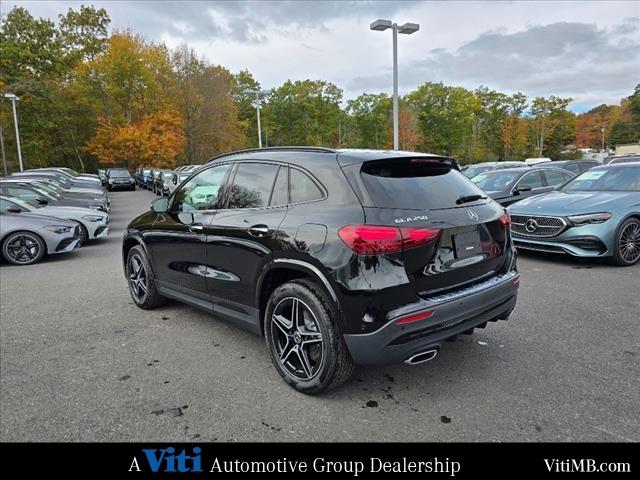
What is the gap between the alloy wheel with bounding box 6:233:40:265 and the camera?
8281 mm

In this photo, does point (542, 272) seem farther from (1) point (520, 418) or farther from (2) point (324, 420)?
(2) point (324, 420)

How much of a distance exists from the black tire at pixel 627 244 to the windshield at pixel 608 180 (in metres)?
0.84

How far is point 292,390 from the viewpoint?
3.19 m

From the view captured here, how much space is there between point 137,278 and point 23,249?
185 inches

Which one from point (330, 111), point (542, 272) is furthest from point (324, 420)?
point (330, 111)

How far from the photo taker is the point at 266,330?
3377 millimetres

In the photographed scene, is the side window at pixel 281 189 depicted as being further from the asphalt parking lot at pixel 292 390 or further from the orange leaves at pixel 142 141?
the orange leaves at pixel 142 141

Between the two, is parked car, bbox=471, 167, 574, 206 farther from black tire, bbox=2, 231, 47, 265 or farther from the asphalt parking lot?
black tire, bbox=2, 231, 47, 265

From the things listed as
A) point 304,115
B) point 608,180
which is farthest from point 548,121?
point 608,180

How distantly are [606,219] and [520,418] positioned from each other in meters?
5.05

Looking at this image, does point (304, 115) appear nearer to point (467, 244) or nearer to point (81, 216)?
point (81, 216)
